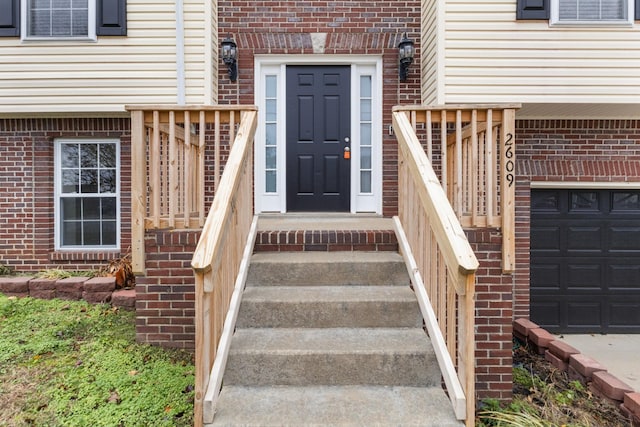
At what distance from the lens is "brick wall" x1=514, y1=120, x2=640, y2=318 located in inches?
197

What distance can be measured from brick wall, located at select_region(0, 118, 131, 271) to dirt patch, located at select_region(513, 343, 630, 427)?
189 inches

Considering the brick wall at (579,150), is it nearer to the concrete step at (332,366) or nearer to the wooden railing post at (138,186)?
the concrete step at (332,366)

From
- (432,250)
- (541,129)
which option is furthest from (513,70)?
(432,250)

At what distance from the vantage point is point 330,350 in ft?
7.83

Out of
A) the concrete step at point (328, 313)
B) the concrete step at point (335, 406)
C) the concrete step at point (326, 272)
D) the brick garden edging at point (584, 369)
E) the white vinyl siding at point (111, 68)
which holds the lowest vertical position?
the brick garden edging at point (584, 369)

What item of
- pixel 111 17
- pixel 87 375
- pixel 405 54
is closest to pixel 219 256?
pixel 87 375

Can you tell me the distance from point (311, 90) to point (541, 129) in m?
3.06

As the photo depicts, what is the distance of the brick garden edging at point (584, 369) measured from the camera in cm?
292

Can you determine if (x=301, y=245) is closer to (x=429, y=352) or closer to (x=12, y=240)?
(x=429, y=352)

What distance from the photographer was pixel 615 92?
14.9ft

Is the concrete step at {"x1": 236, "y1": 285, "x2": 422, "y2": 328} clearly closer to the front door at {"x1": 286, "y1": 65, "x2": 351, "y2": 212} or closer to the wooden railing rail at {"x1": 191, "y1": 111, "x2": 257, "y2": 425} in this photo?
the wooden railing rail at {"x1": 191, "y1": 111, "x2": 257, "y2": 425}

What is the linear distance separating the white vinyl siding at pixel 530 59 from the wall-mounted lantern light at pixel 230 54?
8.51ft

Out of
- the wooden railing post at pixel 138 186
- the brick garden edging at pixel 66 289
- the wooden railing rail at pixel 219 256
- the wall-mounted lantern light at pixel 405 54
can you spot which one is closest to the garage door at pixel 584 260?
the wall-mounted lantern light at pixel 405 54

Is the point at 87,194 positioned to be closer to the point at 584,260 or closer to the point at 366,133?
the point at 366,133
